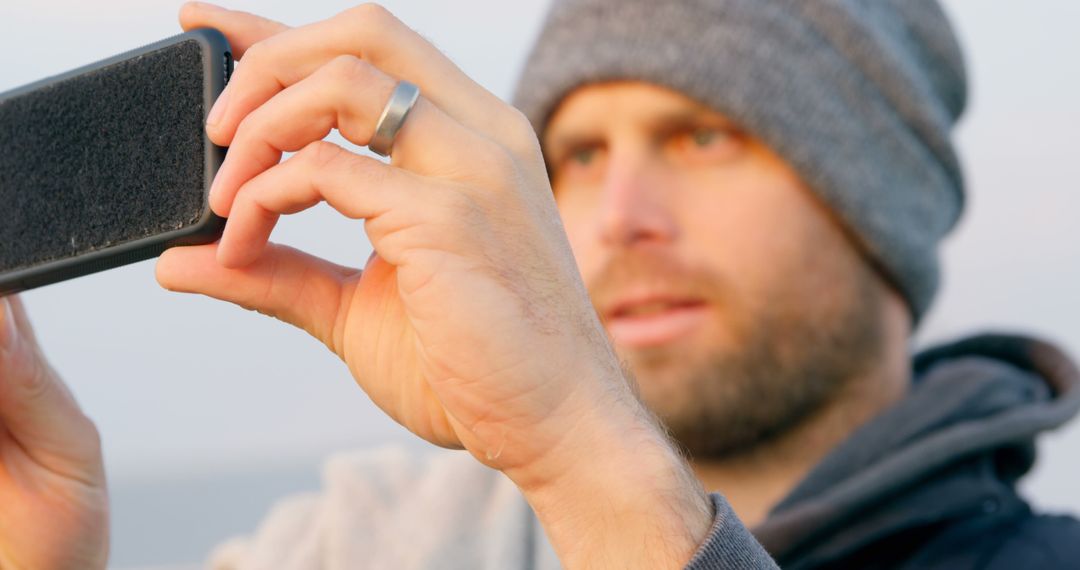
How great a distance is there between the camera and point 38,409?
1211 millimetres

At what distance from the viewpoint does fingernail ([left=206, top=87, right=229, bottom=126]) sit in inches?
32.3

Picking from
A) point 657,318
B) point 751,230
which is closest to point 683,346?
point 657,318

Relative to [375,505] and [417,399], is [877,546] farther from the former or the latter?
[417,399]

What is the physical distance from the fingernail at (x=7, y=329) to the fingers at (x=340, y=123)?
43 centimetres

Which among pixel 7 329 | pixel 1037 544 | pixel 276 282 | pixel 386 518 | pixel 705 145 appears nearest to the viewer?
pixel 276 282

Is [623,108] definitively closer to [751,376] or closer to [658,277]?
[658,277]

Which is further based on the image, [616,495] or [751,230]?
[751,230]

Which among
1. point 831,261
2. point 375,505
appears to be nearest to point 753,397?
point 831,261

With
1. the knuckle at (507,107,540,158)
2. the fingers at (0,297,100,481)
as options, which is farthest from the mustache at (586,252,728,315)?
the knuckle at (507,107,540,158)

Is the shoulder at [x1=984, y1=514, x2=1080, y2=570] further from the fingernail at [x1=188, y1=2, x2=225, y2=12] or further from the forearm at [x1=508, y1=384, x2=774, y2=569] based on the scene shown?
the fingernail at [x1=188, y1=2, x2=225, y2=12]

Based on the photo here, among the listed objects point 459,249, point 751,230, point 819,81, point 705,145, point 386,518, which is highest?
point 459,249

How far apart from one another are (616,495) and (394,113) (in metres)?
0.35

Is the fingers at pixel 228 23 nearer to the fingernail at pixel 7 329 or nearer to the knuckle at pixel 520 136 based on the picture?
the knuckle at pixel 520 136

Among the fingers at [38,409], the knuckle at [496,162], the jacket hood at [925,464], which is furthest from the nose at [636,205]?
the knuckle at [496,162]
